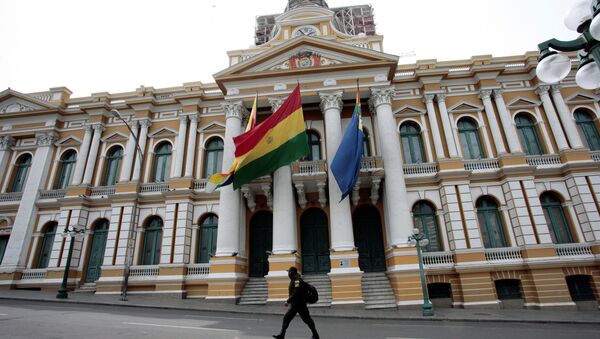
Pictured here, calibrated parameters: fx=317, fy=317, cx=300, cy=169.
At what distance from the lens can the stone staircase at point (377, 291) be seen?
14.4 metres

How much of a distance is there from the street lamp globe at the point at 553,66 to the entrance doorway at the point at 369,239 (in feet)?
45.6

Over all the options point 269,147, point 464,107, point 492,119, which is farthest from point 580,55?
point 464,107

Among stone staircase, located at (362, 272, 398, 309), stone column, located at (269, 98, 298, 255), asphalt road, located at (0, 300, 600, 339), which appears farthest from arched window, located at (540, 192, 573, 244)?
stone column, located at (269, 98, 298, 255)

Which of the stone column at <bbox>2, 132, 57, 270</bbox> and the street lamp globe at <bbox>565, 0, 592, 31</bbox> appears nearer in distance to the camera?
the street lamp globe at <bbox>565, 0, 592, 31</bbox>

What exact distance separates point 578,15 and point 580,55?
0.68 meters

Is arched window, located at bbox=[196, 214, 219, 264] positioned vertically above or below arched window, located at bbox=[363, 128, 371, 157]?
below

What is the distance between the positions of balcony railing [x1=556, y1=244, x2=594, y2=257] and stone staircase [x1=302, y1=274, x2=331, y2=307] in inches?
461

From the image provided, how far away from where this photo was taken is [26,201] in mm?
20531

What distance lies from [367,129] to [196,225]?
12.1m

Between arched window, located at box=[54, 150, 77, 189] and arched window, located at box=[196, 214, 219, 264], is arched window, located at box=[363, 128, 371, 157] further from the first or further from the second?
arched window, located at box=[54, 150, 77, 189]

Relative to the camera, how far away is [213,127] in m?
21.2

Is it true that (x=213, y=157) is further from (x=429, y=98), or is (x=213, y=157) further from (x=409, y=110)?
(x=429, y=98)

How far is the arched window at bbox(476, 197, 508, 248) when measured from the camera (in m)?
17.1

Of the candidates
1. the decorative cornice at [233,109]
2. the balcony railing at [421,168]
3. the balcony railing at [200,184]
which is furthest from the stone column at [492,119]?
the balcony railing at [200,184]
